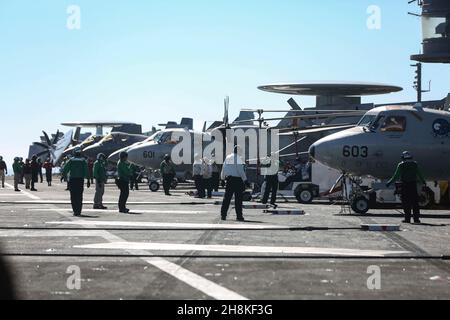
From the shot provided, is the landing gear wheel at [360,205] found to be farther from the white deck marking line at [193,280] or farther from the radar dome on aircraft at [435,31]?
the radar dome on aircraft at [435,31]

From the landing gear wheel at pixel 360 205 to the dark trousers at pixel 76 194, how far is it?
25.8 ft

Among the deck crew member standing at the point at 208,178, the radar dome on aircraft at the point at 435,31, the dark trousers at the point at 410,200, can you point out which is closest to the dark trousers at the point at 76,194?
the dark trousers at the point at 410,200

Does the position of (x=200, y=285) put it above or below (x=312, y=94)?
below

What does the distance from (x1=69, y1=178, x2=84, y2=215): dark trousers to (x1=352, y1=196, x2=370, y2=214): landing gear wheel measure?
7.86 m

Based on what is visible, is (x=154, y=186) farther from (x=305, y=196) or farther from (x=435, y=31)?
(x=435, y=31)

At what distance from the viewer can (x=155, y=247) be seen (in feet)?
43.4

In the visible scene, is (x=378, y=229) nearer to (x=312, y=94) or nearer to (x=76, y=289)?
(x=76, y=289)

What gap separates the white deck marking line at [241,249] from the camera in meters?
12.5

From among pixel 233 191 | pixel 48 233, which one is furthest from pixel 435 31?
pixel 48 233

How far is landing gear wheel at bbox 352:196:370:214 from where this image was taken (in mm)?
22750

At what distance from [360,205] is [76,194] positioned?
818 cm

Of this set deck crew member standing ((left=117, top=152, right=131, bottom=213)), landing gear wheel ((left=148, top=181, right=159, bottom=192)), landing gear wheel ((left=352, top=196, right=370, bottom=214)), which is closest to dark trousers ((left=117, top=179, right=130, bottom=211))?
deck crew member standing ((left=117, top=152, right=131, bottom=213))
